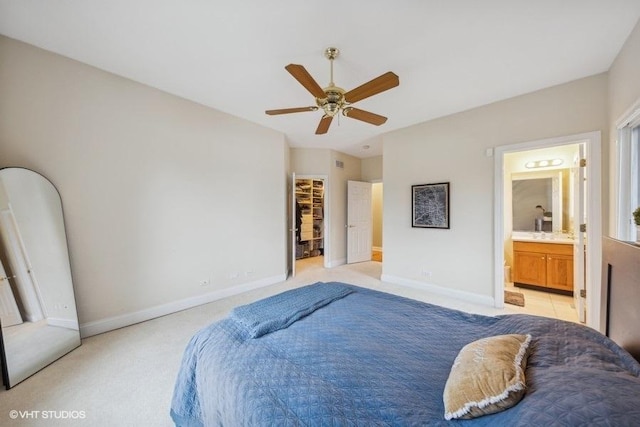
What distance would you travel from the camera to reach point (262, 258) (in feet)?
13.8

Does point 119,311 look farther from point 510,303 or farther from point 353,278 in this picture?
point 510,303

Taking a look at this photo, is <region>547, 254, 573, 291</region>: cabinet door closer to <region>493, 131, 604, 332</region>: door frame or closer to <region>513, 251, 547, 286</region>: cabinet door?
<region>513, 251, 547, 286</region>: cabinet door

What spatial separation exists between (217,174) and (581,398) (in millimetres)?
3829

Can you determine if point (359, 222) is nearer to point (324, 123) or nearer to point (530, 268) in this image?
point (530, 268)

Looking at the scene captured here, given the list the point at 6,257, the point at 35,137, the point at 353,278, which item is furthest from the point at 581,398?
the point at 353,278

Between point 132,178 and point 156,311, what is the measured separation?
5.30 ft

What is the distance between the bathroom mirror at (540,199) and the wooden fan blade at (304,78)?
13.8ft

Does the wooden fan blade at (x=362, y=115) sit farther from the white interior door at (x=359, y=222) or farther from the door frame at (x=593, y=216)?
the white interior door at (x=359, y=222)

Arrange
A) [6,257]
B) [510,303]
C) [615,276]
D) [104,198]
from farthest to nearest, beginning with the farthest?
1. [510,303]
2. [104,198]
3. [6,257]
4. [615,276]

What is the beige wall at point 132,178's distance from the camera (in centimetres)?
229

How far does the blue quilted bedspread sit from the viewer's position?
677 mm

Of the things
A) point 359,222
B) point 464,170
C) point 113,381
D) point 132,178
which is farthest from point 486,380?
point 359,222

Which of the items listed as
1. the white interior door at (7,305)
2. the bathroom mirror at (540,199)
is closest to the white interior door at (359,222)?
the bathroom mirror at (540,199)

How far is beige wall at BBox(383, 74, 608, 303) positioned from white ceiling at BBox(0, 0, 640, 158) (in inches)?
11.3
